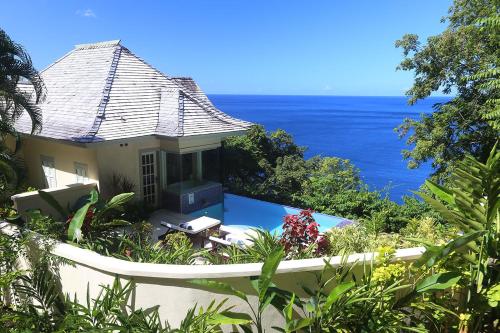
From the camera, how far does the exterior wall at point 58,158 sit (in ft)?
41.9

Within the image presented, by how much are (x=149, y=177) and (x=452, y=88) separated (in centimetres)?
1550

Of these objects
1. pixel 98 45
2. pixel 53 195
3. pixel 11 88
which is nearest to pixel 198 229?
pixel 53 195

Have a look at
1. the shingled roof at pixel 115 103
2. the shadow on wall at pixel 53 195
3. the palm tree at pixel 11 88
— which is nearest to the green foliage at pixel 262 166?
the shingled roof at pixel 115 103

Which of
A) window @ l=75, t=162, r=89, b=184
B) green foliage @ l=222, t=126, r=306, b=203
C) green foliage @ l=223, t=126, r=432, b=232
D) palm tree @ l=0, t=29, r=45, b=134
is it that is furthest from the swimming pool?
palm tree @ l=0, t=29, r=45, b=134

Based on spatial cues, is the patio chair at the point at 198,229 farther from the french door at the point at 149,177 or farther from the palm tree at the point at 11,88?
the palm tree at the point at 11,88

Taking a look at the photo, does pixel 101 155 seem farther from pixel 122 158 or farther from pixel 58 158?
pixel 58 158

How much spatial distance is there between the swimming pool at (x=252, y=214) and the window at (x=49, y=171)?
5.62 meters

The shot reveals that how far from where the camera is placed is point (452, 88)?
18.4 meters

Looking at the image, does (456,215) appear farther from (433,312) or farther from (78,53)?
(78,53)

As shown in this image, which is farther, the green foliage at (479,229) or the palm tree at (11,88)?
the palm tree at (11,88)

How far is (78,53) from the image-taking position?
17828 mm

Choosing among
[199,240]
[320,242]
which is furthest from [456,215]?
[199,240]

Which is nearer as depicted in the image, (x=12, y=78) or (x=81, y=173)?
(x=12, y=78)

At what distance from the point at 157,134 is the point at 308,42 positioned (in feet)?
255
